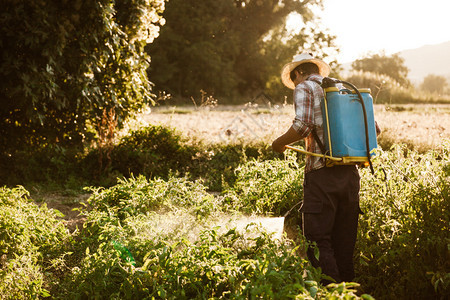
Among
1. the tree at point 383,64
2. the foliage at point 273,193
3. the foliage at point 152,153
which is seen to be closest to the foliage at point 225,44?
the tree at point 383,64

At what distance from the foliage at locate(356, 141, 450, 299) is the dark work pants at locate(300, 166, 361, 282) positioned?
10.6 inches

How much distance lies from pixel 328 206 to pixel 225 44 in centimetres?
2760

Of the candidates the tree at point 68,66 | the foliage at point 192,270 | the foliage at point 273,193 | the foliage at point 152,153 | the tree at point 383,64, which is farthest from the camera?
the tree at point 383,64

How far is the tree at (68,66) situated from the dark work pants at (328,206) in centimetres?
426

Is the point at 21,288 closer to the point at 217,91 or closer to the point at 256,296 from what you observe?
the point at 256,296

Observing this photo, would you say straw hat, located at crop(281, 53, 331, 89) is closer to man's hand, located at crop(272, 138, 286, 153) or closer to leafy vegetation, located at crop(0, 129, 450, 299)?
man's hand, located at crop(272, 138, 286, 153)

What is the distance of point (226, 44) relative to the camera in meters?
30.0

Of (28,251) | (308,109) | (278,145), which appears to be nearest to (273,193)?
(278,145)

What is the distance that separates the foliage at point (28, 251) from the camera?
318 centimetres

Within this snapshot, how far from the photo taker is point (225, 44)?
29922 millimetres

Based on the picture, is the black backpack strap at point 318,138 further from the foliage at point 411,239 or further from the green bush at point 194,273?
the green bush at point 194,273

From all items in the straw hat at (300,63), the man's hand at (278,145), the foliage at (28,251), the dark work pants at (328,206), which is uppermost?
the straw hat at (300,63)

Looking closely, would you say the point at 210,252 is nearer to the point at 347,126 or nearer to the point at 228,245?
the point at 228,245

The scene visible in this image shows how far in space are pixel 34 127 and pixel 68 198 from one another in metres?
1.41
